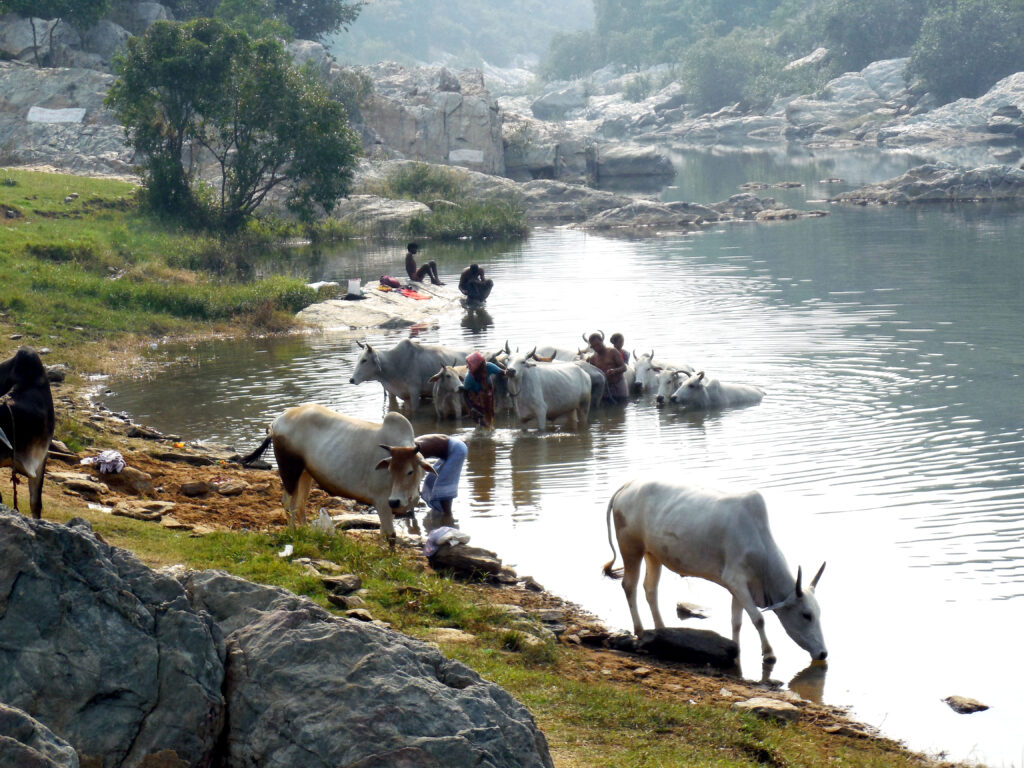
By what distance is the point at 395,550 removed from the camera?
10.1 metres

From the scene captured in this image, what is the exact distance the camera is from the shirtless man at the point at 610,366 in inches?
728

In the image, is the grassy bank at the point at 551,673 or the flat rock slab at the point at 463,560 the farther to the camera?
the flat rock slab at the point at 463,560

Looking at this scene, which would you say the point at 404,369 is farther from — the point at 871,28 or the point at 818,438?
the point at 871,28

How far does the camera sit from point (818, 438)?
15469 mm

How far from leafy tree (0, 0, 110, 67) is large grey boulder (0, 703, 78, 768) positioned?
2202 inches

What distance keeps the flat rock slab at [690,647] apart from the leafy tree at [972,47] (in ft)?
323

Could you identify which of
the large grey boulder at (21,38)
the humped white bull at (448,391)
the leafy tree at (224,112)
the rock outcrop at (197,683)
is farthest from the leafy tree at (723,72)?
the rock outcrop at (197,683)

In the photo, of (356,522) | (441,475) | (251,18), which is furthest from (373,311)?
(251,18)

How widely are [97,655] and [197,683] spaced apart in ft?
1.27

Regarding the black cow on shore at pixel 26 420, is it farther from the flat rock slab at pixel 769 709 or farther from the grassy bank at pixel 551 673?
the flat rock slab at pixel 769 709

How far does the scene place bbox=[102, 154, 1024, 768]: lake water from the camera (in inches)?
351

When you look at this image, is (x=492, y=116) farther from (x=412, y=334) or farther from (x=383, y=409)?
(x=383, y=409)

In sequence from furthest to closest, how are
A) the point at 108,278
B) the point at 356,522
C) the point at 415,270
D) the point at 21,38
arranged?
the point at 21,38, the point at 415,270, the point at 108,278, the point at 356,522

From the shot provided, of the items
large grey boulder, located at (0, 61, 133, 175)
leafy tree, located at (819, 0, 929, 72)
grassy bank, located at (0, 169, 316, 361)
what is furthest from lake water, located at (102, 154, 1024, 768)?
leafy tree, located at (819, 0, 929, 72)
